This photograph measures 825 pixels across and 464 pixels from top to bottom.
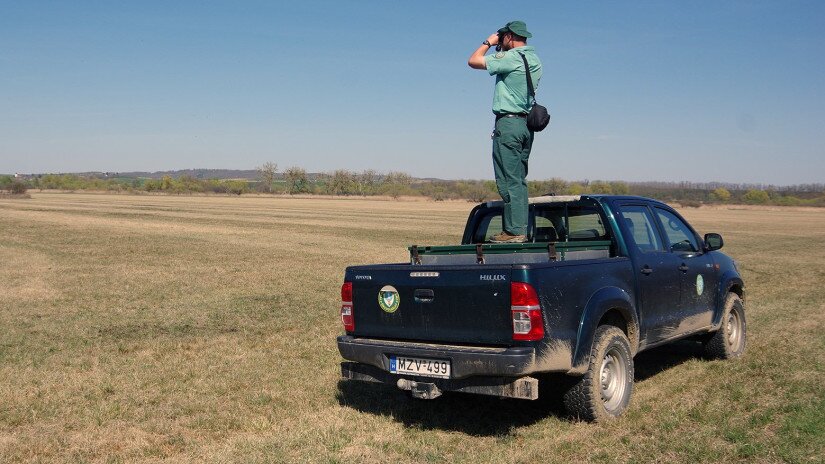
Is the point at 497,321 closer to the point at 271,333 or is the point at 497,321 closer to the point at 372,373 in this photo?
the point at 372,373

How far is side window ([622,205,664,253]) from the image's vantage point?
643 centimetres

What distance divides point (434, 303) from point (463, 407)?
1.49 metres

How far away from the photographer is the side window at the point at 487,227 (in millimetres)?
6992

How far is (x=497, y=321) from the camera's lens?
498cm

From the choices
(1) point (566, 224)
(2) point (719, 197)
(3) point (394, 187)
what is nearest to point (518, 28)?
(1) point (566, 224)

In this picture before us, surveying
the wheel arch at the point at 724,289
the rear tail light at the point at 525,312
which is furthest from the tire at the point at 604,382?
the wheel arch at the point at 724,289

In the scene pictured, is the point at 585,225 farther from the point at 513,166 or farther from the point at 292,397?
the point at 292,397

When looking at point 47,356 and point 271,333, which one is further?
point 271,333

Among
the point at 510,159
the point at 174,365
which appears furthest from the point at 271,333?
the point at 510,159

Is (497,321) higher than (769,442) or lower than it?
higher

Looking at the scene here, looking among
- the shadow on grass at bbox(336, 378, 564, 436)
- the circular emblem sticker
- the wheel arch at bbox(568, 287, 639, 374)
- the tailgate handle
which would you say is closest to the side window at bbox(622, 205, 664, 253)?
the wheel arch at bbox(568, 287, 639, 374)

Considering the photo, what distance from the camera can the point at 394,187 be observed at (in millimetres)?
125625

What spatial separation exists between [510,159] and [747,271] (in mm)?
14287

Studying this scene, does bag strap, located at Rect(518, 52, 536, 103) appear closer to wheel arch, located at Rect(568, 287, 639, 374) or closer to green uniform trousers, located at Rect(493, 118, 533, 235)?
green uniform trousers, located at Rect(493, 118, 533, 235)
